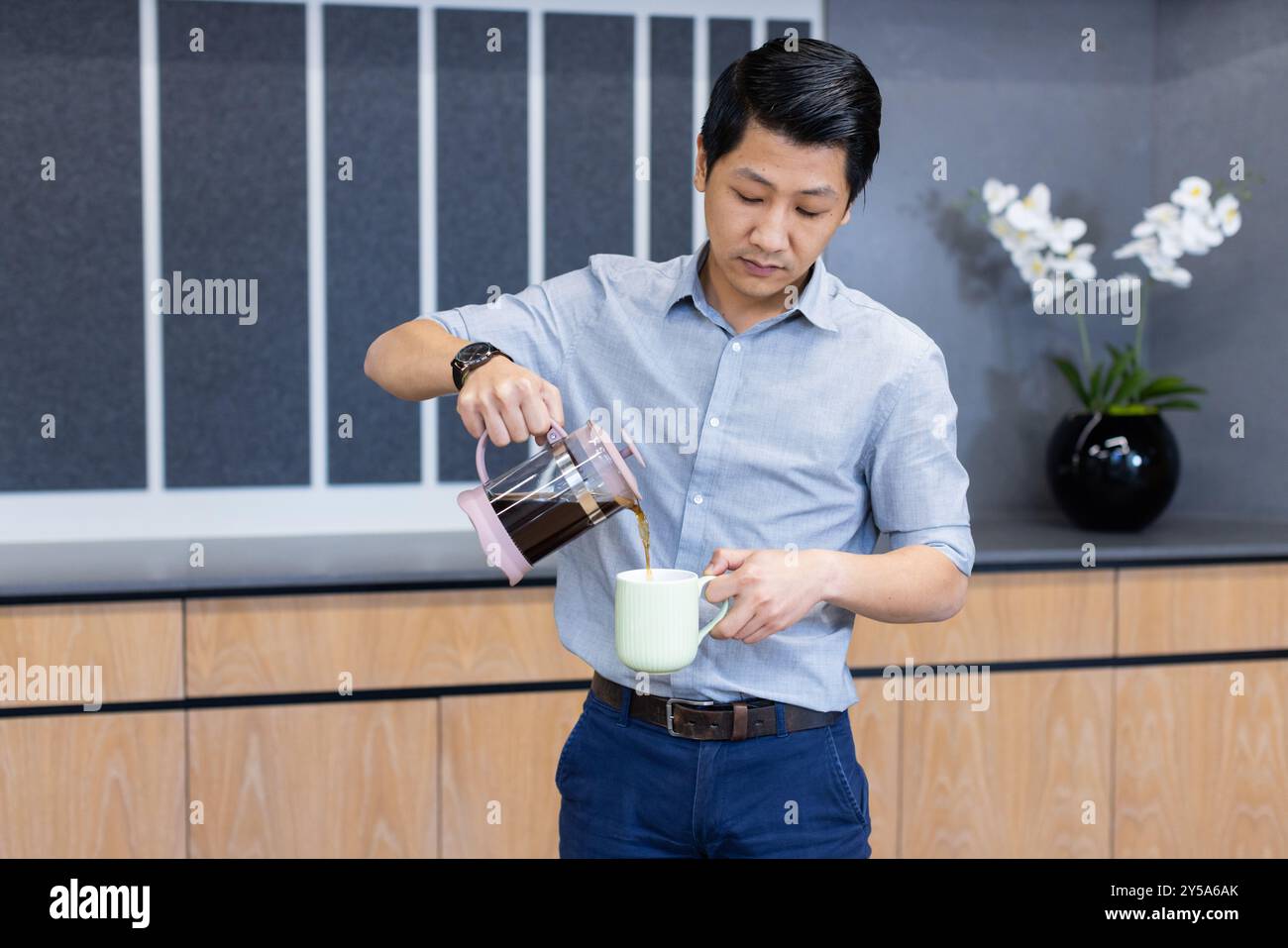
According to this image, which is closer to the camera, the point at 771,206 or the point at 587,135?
the point at 771,206

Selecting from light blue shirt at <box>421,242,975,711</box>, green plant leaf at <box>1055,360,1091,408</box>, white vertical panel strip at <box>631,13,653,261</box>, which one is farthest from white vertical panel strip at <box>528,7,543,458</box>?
light blue shirt at <box>421,242,975,711</box>

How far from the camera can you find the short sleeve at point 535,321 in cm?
136

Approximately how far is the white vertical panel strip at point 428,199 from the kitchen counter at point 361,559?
0.23 meters

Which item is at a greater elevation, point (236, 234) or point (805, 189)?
point (236, 234)

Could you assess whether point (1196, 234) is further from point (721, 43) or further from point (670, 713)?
point (670, 713)

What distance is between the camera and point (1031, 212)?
103 inches

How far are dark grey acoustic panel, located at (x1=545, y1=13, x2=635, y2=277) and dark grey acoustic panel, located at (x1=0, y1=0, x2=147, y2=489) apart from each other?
851 millimetres

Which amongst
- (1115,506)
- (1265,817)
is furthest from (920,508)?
(1265,817)

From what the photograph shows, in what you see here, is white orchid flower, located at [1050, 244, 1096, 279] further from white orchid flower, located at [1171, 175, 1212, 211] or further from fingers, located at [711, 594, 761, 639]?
fingers, located at [711, 594, 761, 639]

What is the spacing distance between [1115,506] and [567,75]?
4.85 ft

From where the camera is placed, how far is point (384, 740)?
7.03 ft

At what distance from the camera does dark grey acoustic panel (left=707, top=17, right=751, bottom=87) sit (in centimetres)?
266

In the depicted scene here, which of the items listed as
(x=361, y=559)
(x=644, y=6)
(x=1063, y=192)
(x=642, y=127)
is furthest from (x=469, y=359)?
(x=1063, y=192)

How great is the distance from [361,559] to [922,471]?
1.31m
